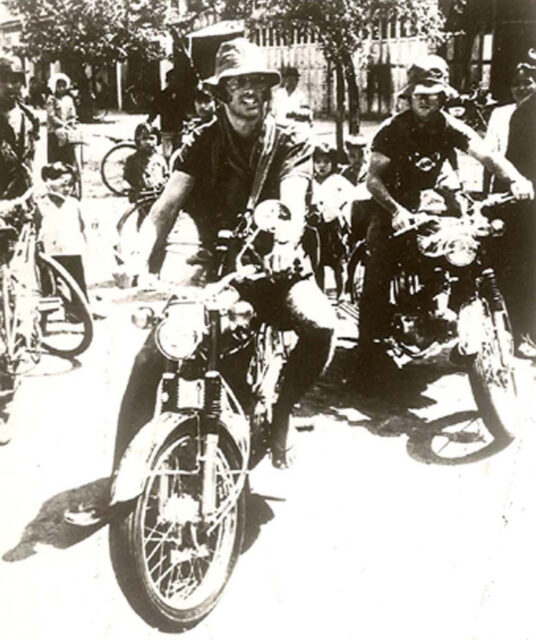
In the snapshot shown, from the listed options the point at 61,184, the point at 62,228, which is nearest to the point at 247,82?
the point at 62,228

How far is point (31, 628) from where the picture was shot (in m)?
2.51

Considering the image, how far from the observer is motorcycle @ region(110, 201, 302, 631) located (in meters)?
2.39

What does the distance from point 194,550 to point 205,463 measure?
1.02ft

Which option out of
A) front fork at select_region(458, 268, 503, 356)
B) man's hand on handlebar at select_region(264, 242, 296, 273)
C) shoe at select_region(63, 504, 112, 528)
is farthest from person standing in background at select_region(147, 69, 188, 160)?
shoe at select_region(63, 504, 112, 528)

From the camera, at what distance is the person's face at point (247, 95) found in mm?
2865

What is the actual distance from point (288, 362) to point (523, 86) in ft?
9.75

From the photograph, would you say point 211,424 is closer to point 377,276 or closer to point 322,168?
point 377,276

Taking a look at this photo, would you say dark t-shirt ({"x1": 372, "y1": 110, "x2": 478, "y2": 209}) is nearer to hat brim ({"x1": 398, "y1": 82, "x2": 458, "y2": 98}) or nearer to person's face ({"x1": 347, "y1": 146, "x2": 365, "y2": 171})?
hat brim ({"x1": 398, "y1": 82, "x2": 458, "y2": 98})

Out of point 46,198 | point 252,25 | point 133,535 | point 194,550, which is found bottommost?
point 194,550

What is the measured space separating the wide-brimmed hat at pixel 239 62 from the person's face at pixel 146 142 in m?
2.51

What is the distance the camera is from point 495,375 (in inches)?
150

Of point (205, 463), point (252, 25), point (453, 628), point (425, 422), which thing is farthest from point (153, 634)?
point (252, 25)

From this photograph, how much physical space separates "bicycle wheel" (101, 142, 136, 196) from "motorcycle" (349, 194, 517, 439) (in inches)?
84.9

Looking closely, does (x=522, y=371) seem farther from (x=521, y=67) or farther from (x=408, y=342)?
(x=521, y=67)
